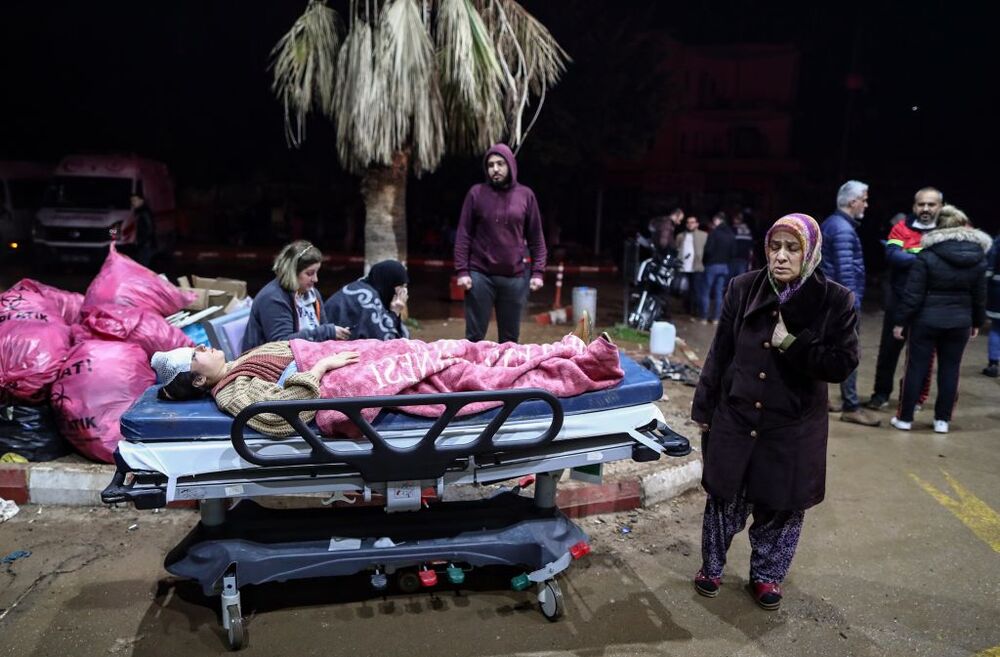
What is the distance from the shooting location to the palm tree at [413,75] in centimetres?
718

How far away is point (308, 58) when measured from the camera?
7.55m

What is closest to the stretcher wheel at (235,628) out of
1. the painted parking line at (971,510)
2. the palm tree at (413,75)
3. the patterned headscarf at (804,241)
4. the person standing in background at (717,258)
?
the patterned headscarf at (804,241)

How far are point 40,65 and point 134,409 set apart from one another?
19.3 metres

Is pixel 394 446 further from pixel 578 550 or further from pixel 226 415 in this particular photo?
pixel 578 550

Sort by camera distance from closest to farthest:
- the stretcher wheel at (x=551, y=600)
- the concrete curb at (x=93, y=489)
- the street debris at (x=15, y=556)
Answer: the stretcher wheel at (x=551, y=600), the street debris at (x=15, y=556), the concrete curb at (x=93, y=489)

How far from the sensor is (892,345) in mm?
6398

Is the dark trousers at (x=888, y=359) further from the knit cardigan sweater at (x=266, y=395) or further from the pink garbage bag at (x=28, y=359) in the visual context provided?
the pink garbage bag at (x=28, y=359)

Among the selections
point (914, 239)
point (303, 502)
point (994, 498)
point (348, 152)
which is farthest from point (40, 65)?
point (994, 498)

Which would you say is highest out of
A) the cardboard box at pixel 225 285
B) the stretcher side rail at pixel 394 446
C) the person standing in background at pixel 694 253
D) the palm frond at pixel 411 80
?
the palm frond at pixel 411 80

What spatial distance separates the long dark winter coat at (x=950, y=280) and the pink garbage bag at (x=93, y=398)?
5760 mm

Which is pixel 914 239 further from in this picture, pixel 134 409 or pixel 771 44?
pixel 771 44

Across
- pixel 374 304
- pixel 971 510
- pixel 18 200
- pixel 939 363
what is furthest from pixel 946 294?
pixel 18 200

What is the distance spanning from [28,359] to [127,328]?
0.58m

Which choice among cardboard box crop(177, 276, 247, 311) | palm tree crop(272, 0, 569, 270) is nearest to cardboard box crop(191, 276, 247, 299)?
cardboard box crop(177, 276, 247, 311)
